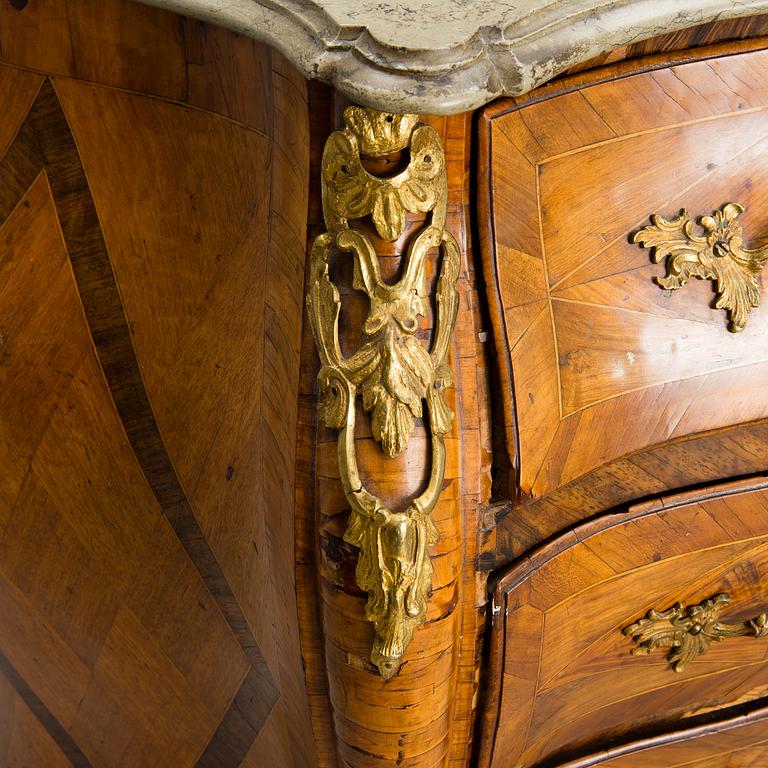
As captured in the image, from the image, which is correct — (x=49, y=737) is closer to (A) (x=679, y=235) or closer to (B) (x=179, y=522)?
(B) (x=179, y=522)

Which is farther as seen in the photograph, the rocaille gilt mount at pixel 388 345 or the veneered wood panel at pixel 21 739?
the veneered wood panel at pixel 21 739

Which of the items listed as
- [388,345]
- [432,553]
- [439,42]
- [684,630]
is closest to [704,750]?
[684,630]

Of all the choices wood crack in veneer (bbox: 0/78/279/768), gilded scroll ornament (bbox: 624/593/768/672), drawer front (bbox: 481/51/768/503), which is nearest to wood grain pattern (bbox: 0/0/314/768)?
wood crack in veneer (bbox: 0/78/279/768)

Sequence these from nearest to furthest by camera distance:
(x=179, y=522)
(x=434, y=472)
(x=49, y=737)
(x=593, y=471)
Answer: (x=434, y=472) < (x=593, y=471) < (x=179, y=522) < (x=49, y=737)

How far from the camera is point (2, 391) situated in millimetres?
762

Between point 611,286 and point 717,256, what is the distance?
3.2 inches

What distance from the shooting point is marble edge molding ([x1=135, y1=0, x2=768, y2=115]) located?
19.2 inches

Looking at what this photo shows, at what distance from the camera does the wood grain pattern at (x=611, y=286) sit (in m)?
0.61

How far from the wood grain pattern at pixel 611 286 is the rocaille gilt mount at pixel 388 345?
51 millimetres

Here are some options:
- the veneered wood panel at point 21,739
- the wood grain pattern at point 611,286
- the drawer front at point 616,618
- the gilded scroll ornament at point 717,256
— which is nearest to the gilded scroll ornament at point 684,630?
the drawer front at point 616,618

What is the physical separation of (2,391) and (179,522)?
162 mm

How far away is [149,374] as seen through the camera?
2.45 ft

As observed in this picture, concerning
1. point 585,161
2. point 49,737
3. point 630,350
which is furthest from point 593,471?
point 49,737

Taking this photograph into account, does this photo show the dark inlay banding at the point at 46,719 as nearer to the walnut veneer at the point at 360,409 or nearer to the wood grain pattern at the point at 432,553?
the walnut veneer at the point at 360,409
